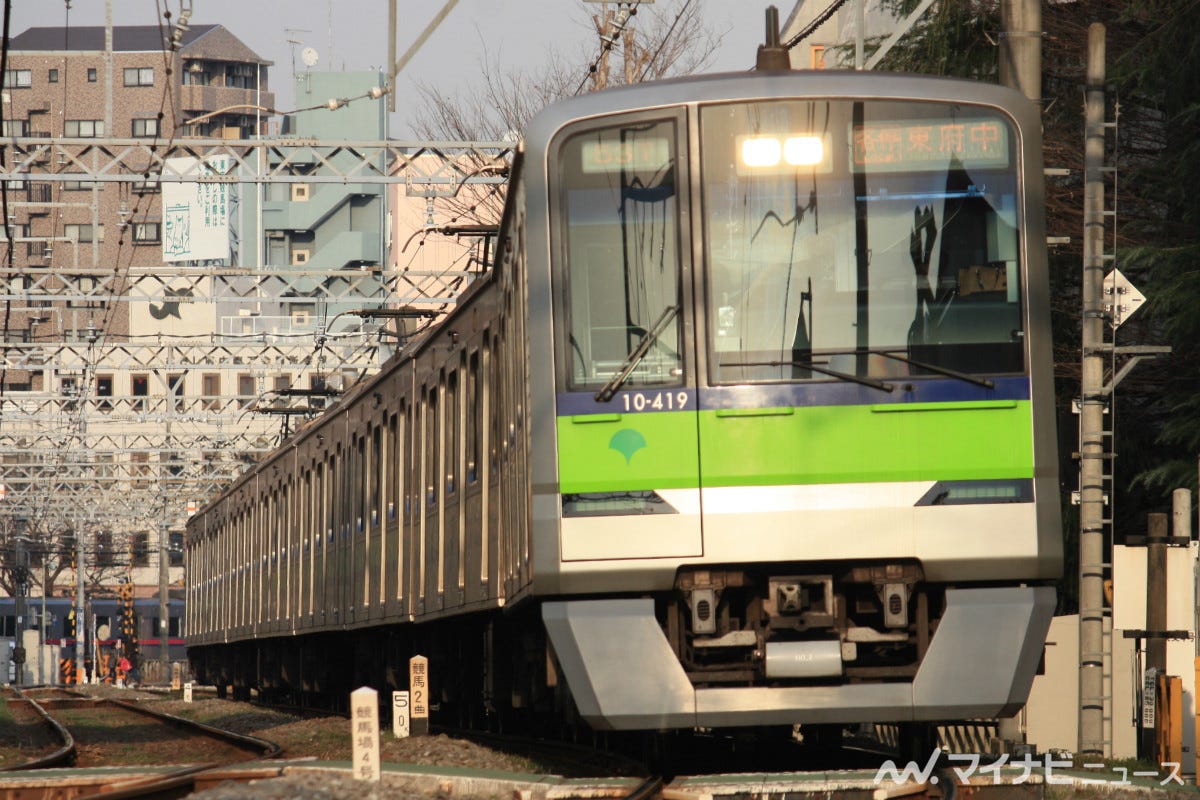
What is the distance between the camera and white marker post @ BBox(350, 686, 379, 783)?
8.82m

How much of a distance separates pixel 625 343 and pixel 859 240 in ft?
3.77

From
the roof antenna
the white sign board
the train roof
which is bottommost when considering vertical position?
the train roof

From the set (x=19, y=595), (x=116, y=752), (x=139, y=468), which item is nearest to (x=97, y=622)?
(x=139, y=468)

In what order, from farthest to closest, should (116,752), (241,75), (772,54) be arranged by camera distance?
(241,75) → (116,752) → (772,54)

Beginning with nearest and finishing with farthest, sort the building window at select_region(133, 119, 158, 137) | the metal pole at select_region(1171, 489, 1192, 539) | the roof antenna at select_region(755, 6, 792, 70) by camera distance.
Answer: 1. the roof antenna at select_region(755, 6, 792, 70)
2. the metal pole at select_region(1171, 489, 1192, 539)
3. the building window at select_region(133, 119, 158, 137)

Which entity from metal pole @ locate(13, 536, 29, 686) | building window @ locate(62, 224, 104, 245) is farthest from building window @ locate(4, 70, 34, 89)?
metal pole @ locate(13, 536, 29, 686)

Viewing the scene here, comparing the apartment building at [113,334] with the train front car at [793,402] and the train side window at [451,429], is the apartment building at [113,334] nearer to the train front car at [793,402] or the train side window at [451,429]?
the train side window at [451,429]

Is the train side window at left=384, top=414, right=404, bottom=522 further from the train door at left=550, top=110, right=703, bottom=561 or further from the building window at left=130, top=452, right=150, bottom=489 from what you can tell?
the building window at left=130, top=452, right=150, bottom=489

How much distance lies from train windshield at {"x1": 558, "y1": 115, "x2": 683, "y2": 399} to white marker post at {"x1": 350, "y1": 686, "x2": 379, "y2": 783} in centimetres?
169

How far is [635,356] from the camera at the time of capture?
8836 millimetres

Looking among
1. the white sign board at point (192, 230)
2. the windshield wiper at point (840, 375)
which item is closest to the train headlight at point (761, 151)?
the windshield wiper at point (840, 375)

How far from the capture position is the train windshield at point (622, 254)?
349 inches

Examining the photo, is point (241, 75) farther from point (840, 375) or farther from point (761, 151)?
point (840, 375)

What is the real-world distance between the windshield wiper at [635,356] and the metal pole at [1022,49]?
4236 millimetres
